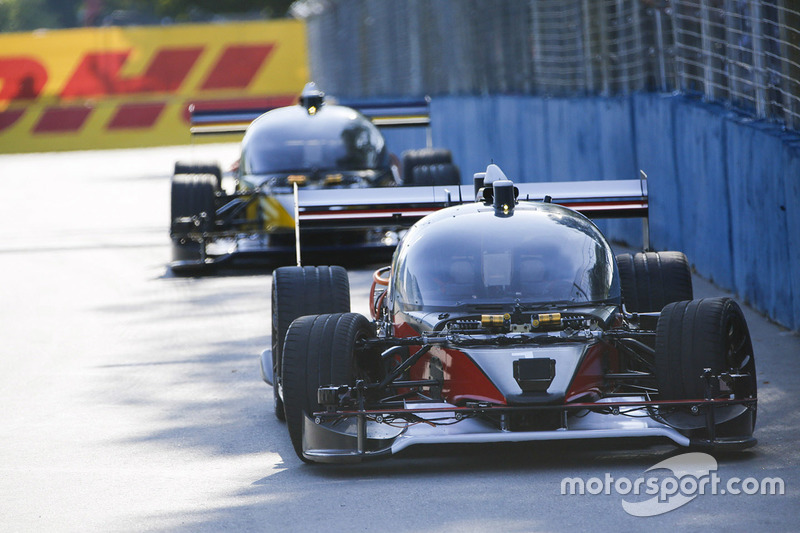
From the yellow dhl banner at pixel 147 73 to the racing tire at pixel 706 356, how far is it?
40.1 metres

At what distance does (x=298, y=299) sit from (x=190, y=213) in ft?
23.3

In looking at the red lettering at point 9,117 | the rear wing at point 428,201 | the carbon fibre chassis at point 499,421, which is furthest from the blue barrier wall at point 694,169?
the red lettering at point 9,117

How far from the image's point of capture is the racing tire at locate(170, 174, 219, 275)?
49.0 feet

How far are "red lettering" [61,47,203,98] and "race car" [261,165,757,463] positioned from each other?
41910mm

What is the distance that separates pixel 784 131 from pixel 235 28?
39.6 meters

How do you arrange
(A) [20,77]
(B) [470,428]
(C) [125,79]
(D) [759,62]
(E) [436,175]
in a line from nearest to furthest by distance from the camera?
(B) [470,428], (D) [759,62], (E) [436,175], (A) [20,77], (C) [125,79]

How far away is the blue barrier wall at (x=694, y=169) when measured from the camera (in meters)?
10.4

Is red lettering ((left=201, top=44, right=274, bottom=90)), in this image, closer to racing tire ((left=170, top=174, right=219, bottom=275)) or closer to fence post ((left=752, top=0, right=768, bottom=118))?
racing tire ((left=170, top=174, right=219, bottom=275))

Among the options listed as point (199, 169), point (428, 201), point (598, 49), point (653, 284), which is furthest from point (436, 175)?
point (653, 284)

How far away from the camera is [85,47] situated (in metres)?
48.6

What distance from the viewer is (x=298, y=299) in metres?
8.04

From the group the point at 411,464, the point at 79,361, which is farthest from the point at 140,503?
the point at 79,361

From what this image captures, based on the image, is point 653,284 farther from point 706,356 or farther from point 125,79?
point 125,79

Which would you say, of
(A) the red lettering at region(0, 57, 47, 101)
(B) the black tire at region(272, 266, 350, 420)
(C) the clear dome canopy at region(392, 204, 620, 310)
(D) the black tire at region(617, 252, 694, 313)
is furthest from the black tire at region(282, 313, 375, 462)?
(A) the red lettering at region(0, 57, 47, 101)
